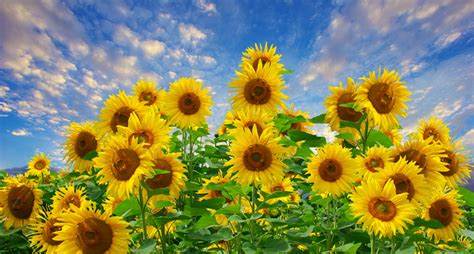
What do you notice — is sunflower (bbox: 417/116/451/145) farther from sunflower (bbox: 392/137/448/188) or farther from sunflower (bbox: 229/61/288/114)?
sunflower (bbox: 229/61/288/114)

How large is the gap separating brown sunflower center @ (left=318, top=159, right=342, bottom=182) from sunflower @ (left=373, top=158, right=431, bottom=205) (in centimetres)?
71

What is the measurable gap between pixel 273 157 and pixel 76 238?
1.99 metres

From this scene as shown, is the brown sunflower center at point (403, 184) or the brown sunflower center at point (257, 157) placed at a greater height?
the brown sunflower center at point (257, 157)

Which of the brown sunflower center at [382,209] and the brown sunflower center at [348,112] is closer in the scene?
the brown sunflower center at [382,209]

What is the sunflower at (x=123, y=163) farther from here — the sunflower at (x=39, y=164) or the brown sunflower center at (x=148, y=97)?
the sunflower at (x=39, y=164)

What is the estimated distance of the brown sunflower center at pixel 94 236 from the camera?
10.6 ft

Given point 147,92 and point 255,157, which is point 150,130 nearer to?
point 255,157

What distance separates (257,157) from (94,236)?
5.54ft

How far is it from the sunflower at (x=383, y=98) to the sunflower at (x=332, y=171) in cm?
52

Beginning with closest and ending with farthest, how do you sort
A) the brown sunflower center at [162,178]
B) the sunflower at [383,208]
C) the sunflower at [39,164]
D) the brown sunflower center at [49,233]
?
the sunflower at [383,208], the brown sunflower center at [162,178], the brown sunflower center at [49,233], the sunflower at [39,164]

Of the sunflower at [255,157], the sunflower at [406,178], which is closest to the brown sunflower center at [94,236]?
the sunflower at [255,157]

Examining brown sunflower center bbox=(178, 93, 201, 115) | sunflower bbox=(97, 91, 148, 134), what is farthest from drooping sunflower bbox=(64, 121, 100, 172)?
brown sunflower center bbox=(178, 93, 201, 115)

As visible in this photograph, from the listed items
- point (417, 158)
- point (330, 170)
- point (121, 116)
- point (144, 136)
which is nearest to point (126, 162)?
point (144, 136)

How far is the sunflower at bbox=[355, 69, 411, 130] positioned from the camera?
3723 millimetres
